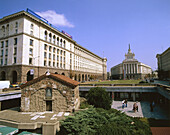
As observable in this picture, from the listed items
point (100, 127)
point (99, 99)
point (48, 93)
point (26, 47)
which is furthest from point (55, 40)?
point (100, 127)

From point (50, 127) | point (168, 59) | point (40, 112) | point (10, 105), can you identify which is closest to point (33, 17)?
point (10, 105)

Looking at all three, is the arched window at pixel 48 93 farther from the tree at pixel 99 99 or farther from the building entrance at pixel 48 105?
the tree at pixel 99 99

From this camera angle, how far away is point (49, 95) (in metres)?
15.8

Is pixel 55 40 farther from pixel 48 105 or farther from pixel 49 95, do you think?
pixel 48 105

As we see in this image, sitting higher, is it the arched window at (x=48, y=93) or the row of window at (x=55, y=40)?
the row of window at (x=55, y=40)

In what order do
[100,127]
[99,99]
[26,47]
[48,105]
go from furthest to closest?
[26,47], [99,99], [48,105], [100,127]

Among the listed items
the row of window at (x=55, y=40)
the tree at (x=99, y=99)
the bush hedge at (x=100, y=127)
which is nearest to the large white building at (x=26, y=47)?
the row of window at (x=55, y=40)

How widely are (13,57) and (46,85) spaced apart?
27361 millimetres

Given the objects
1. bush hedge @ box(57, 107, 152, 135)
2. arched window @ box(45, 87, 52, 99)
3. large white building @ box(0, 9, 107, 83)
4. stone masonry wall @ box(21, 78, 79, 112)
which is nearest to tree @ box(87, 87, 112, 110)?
stone masonry wall @ box(21, 78, 79, 112)

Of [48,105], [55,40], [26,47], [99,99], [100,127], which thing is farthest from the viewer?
[55,40]

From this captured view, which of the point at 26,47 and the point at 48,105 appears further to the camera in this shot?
the point at 26,47

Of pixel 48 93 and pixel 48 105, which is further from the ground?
pixel 48 93

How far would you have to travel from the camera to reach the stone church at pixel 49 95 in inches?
607

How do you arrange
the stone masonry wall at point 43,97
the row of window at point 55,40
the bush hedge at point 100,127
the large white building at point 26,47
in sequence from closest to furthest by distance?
1. the bush hedge at point 100,127
2. the stone masonry wall at point 43,97
3. the large white building at point 26,47
4. the row of window at point 55,40
